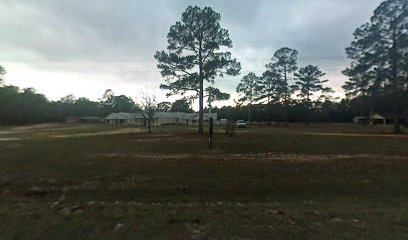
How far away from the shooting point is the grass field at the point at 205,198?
664 centimetres

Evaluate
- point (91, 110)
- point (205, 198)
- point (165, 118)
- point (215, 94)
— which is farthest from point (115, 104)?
point (205, 198)

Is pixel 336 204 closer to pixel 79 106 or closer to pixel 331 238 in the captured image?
pixel 331 238

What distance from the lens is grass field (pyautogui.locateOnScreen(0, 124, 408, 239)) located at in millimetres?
6641

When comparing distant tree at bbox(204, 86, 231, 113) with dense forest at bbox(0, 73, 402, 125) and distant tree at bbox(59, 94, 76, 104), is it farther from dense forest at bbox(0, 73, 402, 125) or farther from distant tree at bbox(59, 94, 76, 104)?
distant tree at bbox(59, 94, 76, 104)

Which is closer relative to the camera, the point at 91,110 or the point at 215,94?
the point at 215,94

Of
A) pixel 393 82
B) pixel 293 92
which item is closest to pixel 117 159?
pixel 393 82

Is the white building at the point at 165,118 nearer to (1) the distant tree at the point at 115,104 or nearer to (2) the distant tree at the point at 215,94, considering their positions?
(1) the distant tree at the point at 115,104

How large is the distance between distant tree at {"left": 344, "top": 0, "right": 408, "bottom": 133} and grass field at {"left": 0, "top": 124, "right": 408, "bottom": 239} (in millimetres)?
30208

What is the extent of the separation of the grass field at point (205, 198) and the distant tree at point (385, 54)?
3021 centimetres

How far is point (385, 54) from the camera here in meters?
42.0

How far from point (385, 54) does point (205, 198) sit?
40.5 metres

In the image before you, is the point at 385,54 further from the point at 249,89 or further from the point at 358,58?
the point at 249,89

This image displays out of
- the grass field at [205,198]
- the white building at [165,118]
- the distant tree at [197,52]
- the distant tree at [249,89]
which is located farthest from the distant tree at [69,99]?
the grass field at [205,198]

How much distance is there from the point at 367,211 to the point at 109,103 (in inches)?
5922
